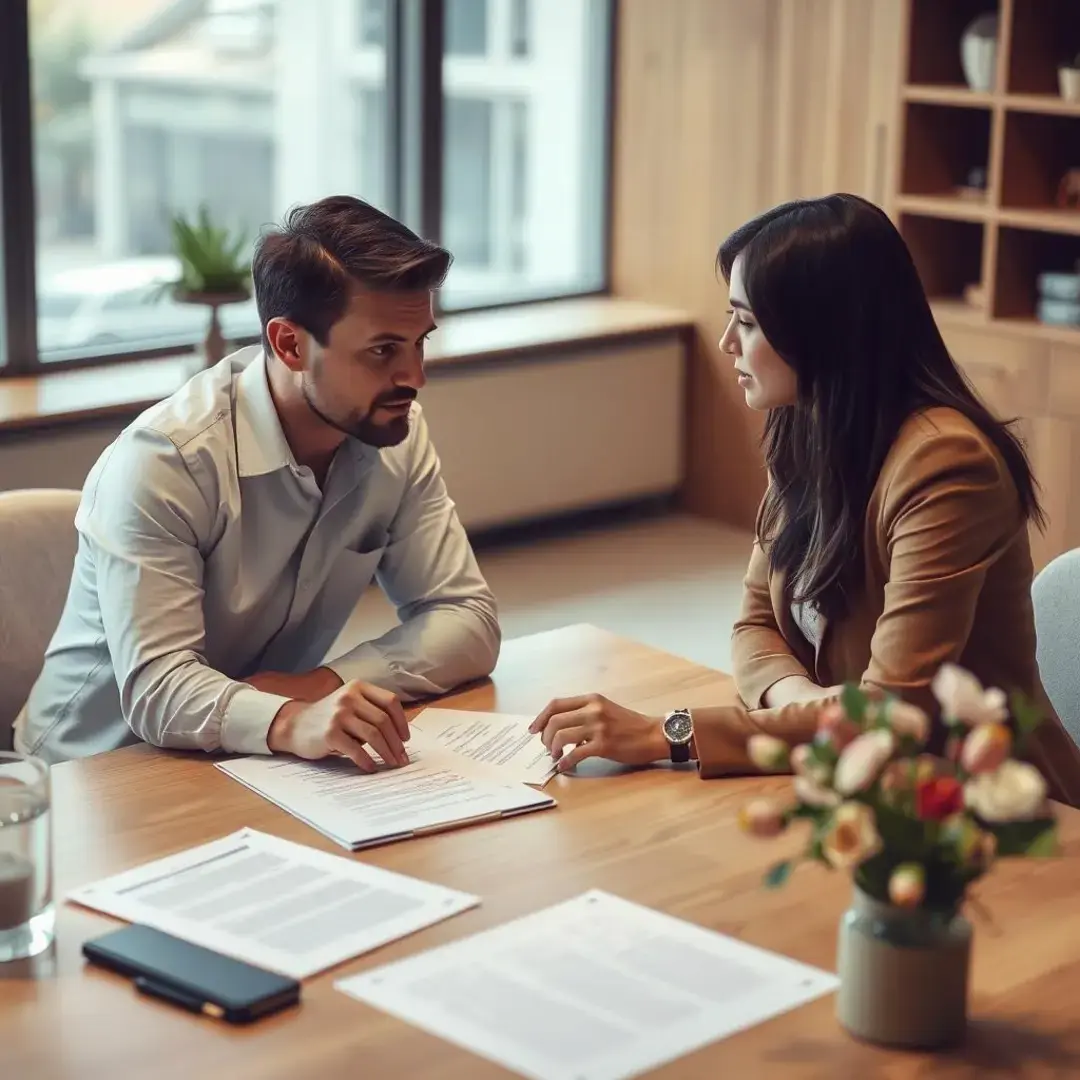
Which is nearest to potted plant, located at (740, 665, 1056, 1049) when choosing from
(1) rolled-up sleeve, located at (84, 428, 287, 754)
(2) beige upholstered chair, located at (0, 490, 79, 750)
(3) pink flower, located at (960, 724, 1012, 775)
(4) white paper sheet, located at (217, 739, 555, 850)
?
(3) pink flower, located at (960, 724, 1012, 775)

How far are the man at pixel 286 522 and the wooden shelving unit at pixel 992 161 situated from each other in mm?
2488

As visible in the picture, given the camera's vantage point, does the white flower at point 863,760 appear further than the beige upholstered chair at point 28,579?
No

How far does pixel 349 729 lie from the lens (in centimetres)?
187

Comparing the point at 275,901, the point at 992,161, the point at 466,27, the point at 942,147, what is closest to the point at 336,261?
the point at 275,901

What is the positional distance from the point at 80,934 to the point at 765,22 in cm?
399

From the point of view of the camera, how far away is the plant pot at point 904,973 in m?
1.30

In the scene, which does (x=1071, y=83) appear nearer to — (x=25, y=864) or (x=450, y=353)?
(x=450, y=353)

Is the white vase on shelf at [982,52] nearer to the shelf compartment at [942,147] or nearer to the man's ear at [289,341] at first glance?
the shelf compartment at [942,147]

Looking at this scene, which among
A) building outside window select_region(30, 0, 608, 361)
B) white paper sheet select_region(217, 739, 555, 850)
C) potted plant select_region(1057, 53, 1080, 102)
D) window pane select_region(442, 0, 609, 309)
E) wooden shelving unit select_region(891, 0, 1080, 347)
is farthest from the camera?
window pane select_region(442, 0, 609, 309)

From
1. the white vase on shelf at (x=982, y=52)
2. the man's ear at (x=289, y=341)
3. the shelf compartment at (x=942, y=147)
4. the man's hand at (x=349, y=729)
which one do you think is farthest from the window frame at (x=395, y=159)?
the man's hand at (x=349, y=729)

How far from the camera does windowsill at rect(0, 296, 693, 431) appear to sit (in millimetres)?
4133

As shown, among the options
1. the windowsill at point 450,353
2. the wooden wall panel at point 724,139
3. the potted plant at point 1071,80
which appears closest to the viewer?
the windowsill at point 450,353

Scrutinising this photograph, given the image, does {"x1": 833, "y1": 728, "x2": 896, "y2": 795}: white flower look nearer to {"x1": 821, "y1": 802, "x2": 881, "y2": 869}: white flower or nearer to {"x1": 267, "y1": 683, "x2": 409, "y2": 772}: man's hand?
{"x1": 821, "y1": 802, "x2": 881, "y2": 869}: white flower

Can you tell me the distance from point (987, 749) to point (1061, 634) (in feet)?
3.32
